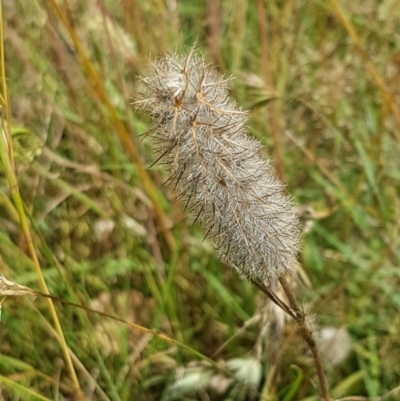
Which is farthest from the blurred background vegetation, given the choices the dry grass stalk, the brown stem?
the dry grass stalk

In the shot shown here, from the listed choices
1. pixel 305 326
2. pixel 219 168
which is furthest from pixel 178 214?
pixel 219 168

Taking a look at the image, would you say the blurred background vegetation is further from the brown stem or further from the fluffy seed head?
the fluffy seed head

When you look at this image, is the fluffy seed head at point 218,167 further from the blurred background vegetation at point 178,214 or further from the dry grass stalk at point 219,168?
the blurred background vegetation at point 178,214

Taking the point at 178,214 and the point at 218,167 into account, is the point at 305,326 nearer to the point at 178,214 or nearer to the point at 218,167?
the point at 218,167

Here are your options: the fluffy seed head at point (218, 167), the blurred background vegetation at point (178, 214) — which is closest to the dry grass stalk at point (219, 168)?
the fluffy seed head at point (218, 167)

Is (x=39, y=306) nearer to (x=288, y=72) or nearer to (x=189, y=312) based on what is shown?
(x=189, y=312)

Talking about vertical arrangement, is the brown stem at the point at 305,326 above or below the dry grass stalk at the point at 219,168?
below
